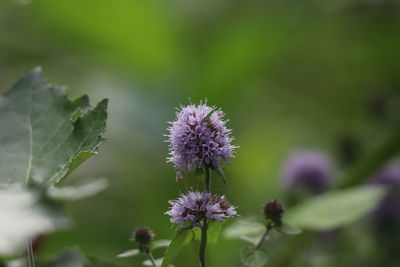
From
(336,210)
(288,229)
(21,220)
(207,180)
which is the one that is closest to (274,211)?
(288,229)

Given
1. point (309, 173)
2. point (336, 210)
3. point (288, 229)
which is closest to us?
point (288, 229)

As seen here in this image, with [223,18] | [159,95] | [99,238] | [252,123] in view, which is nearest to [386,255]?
[99,238]

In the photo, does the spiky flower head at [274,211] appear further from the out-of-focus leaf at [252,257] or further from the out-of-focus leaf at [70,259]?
the out-of-focus leaf at [70,259]

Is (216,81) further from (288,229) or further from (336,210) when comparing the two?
(288,229)

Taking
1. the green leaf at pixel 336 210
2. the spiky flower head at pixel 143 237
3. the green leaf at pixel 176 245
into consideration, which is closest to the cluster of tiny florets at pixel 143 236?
the spiky flower head at pixel 143 237

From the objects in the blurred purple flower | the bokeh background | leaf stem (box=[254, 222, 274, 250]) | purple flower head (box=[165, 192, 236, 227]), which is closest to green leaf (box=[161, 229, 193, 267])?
purple flower head (box=[165, 192, 236, 227])

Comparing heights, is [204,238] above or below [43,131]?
below

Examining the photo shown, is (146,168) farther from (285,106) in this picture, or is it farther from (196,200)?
(196,200)

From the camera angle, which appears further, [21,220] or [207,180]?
[207,180]
